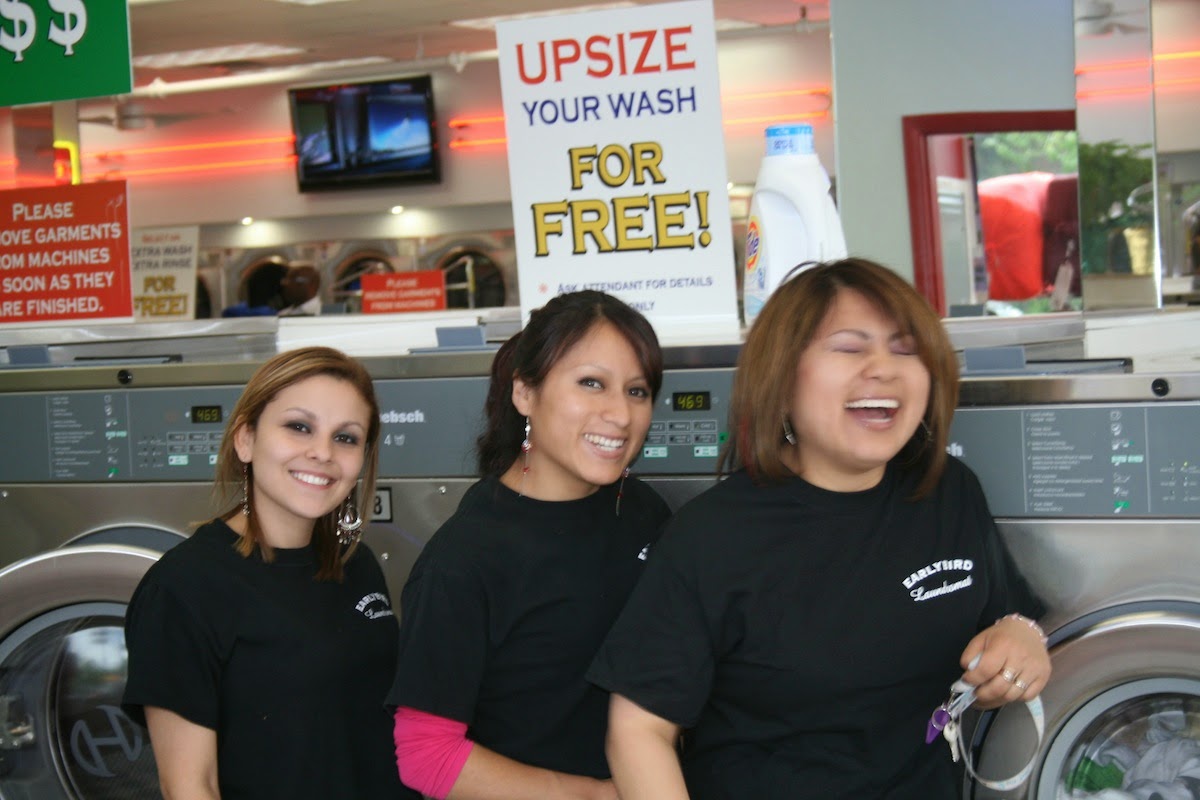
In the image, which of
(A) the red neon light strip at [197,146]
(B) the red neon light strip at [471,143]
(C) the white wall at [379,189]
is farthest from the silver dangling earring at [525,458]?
(A) the red neon light strip at [197,146]

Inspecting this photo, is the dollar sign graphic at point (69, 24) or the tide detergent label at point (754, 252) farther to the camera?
the dollar sign graphic at point (69, 24)

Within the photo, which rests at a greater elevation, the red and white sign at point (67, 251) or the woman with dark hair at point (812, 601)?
the red and white sign at point (67, 251)

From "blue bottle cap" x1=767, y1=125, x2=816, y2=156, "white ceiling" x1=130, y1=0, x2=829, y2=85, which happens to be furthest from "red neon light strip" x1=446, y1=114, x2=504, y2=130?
"blue bottle cap" x1=767, y1=125, x2=816, y2=156

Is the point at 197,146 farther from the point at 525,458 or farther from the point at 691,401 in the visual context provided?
the point at 525,458

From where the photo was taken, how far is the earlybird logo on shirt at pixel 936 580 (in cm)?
161

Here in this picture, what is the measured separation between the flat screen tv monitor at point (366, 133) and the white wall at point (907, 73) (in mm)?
8404

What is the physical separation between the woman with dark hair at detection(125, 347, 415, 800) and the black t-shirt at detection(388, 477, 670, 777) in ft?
0.87

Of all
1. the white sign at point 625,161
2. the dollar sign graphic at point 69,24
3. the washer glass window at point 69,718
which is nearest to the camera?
the white sign at point 625,161

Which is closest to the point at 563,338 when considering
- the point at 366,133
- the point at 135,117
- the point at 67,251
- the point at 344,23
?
the point at 67,251

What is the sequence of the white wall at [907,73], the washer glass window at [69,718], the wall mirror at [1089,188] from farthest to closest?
the white wall at [907,73], the wall mirror at [1089,188], the washer glass window at [69,718]

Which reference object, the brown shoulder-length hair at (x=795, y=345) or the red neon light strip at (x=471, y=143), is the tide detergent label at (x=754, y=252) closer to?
the brown shoulder-length hair at (x=795, y=345)

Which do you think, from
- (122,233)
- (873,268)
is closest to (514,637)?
(873,268)

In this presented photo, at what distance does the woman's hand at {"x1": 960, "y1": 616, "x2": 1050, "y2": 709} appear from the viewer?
5.24 feet

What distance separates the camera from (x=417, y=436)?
2422 mm
